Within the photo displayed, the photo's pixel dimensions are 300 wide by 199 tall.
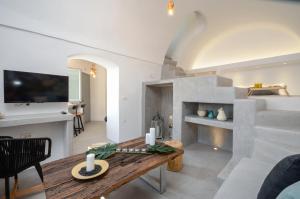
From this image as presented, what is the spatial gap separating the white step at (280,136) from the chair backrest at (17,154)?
10.2 ft

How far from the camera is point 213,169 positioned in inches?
97.7

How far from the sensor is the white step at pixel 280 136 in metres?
1.77

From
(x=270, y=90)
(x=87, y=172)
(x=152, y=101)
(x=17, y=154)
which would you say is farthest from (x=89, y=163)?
(x=270, y=90)

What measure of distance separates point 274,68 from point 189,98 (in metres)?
4.06

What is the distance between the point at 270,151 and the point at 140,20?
3.82 m

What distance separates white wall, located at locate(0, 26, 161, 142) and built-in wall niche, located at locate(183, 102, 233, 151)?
1.60 metres

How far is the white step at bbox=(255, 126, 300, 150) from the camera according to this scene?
1.77 m

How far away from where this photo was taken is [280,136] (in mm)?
1897

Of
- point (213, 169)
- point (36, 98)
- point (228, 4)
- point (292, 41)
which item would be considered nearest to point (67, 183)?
point (36, 98)

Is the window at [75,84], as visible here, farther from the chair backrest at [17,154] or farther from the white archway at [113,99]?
the chair backrest at [17,154]

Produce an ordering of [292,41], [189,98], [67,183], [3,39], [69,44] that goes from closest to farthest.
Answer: [67,183] → [3,39] → [69,44] → [189,98] → [292,41]

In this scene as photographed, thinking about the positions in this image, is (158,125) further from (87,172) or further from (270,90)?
(270,90)

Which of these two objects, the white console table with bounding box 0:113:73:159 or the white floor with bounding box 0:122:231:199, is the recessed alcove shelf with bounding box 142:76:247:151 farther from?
the white console table with bounding box 0:113:73:159

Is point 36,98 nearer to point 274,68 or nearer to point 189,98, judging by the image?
point 189,98
